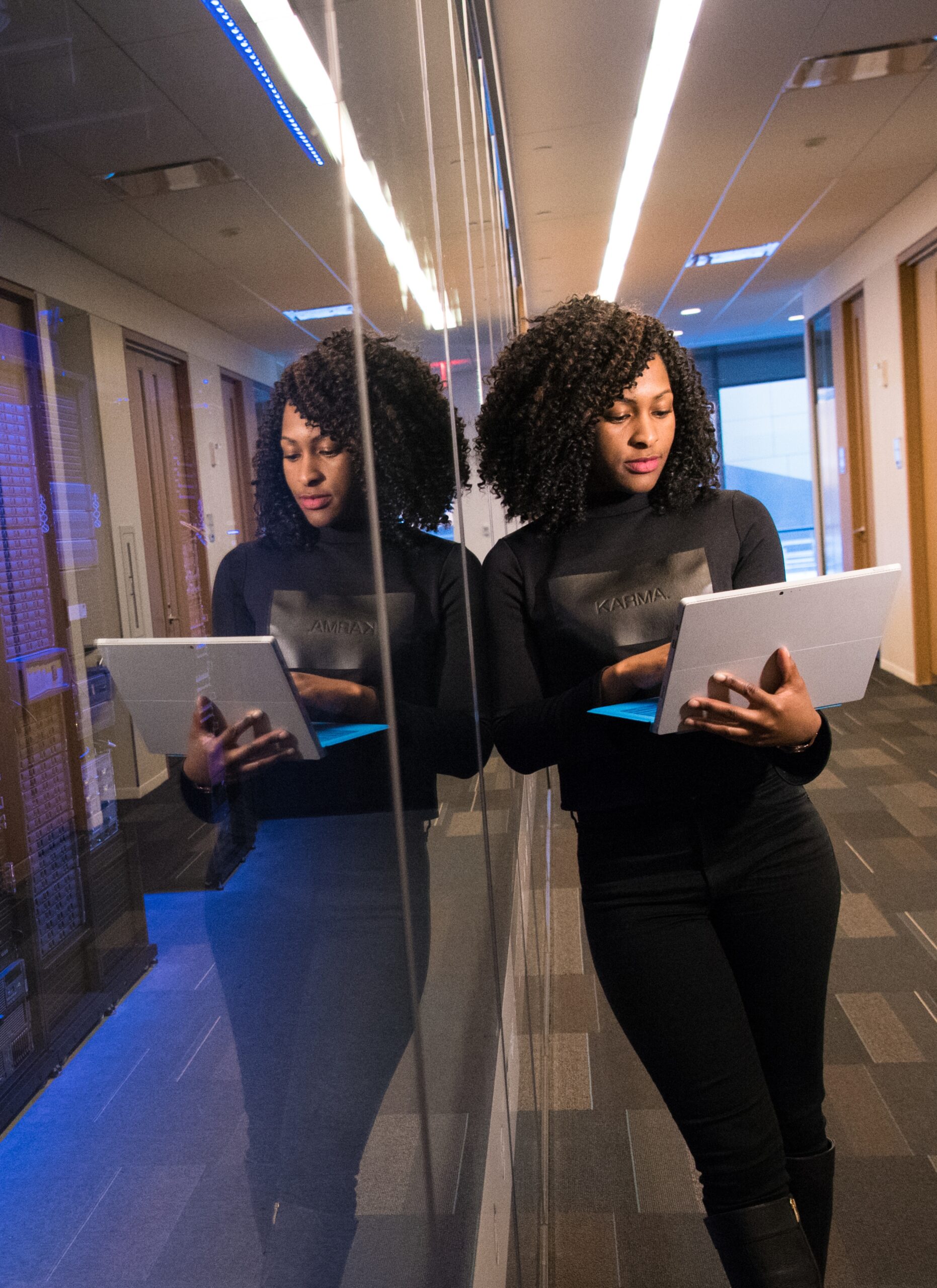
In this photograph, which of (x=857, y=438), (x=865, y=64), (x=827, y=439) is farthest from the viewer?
(x=827, y=439)

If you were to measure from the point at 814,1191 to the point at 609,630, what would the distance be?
72 centimetres

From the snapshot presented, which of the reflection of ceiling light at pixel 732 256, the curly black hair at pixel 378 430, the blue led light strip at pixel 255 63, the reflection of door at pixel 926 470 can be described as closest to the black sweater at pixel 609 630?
the curly black hair at pixel 378 430

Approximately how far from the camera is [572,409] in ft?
3.80

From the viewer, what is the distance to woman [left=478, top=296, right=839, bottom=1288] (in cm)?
105

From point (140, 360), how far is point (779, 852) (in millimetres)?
1040

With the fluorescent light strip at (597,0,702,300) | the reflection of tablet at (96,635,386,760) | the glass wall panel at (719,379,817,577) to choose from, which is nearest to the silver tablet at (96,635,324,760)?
the reflection of tablet at (96,635,386,760)

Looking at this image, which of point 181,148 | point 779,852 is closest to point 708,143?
point 779,852

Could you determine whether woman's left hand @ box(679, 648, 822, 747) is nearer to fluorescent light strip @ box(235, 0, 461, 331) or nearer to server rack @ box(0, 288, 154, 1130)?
fluorescent light strip @ box(235, 0, 461, 331)

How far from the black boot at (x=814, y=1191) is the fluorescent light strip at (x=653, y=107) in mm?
1925

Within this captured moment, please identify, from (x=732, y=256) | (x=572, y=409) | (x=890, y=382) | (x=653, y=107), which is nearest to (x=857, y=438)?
(x=890, y=382)

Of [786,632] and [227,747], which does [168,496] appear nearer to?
[227,747]

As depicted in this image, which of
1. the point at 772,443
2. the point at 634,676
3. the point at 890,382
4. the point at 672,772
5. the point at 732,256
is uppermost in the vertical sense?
the point at 732,256

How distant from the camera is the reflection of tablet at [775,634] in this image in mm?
925

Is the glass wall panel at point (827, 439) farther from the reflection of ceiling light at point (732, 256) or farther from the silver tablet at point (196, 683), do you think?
the silver tablet at point (196, 683)
